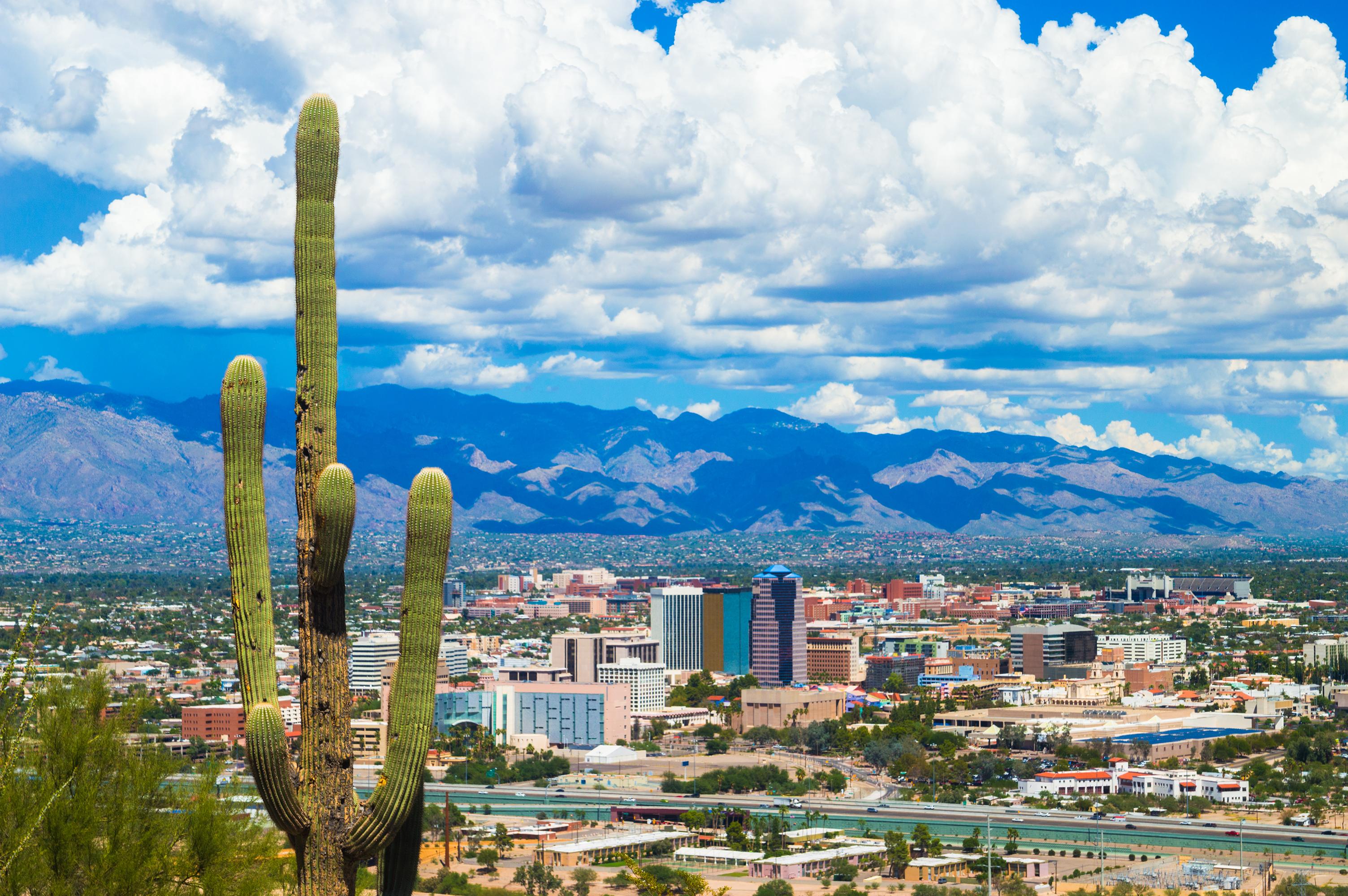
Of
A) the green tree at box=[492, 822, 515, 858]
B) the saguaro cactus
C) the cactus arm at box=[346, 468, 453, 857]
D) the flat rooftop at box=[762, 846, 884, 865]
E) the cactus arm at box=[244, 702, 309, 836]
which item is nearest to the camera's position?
the cactus arm at box=[244, 702, 309, 836]

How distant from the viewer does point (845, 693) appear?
469 ft

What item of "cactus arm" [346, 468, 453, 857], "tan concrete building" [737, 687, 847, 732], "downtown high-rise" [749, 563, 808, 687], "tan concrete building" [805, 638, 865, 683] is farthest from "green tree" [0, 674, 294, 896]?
"tan concrete building" [805, 638, 865, 683]

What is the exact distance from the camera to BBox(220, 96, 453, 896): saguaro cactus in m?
20.2

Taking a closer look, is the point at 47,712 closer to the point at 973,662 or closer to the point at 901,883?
the point at 901,883

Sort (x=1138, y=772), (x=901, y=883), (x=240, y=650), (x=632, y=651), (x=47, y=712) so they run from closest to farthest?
(x=240, y=650), (x=47, y=712), (x=901, y=883), (x=1138, y=772), (x=632, y=651)

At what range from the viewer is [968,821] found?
3420 inches

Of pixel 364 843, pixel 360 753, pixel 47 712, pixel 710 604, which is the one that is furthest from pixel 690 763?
pixel 364 843

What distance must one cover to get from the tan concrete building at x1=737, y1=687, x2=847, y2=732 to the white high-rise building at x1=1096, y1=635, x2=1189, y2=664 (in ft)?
168

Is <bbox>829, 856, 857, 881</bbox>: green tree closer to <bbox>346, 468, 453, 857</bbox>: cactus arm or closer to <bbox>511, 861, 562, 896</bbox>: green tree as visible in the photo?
<bbox>511, 861, 562, 896</bbox>: green tree

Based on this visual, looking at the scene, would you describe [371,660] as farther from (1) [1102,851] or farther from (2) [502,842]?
(1) [1102,851]

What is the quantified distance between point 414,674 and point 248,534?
7.84ft

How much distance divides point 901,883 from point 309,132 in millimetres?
53452

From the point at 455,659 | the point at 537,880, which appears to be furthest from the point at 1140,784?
the point at 455,659

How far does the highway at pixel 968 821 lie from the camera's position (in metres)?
79.9
